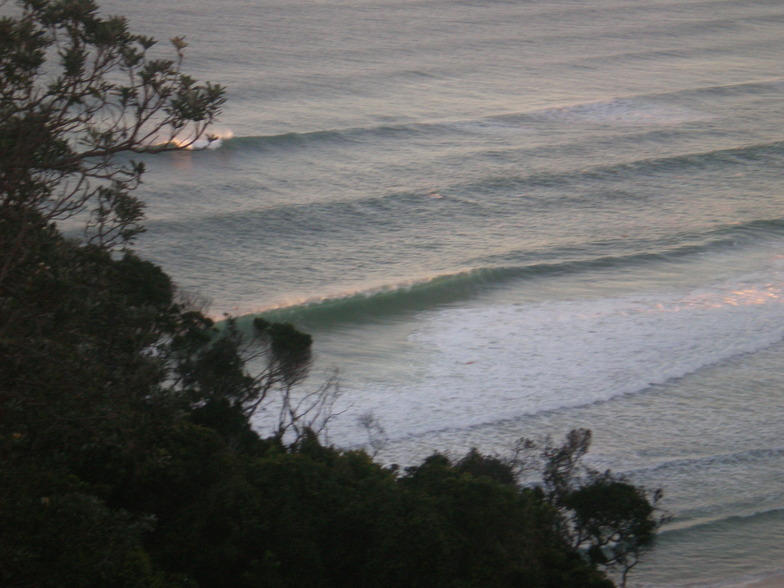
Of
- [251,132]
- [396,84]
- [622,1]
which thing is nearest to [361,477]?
[251,132]

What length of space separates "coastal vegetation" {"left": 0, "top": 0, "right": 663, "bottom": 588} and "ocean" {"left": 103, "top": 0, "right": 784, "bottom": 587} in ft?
15.5

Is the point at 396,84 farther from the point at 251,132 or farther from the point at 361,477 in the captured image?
the point at 361,477

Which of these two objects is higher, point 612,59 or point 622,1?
point 622,1

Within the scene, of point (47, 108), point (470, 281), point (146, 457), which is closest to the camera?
point (47, 108)

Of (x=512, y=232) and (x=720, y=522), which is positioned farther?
(x=512, y=232)

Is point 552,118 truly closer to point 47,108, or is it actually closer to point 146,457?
point 146,457

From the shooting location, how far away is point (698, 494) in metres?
17.0

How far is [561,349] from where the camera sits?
2453 cm

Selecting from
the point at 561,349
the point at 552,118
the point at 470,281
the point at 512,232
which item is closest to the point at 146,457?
the point at 561,349

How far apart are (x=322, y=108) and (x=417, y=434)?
2710cm

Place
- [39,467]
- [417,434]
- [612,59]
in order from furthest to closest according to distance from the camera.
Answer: [612,59] < [417,434] < [39,467]

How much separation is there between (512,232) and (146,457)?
25.5 meters

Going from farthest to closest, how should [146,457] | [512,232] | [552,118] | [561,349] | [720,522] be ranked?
[552,118], [512,232], [561,349], [720,522], [146,457]

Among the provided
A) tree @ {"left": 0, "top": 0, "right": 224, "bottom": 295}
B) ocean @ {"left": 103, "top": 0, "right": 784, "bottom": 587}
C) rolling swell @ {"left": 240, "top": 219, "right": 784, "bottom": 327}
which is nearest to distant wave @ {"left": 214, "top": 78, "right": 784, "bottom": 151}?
ocean @ {"left": 103, "top": 0, "right": 784, "bottom": 587}
